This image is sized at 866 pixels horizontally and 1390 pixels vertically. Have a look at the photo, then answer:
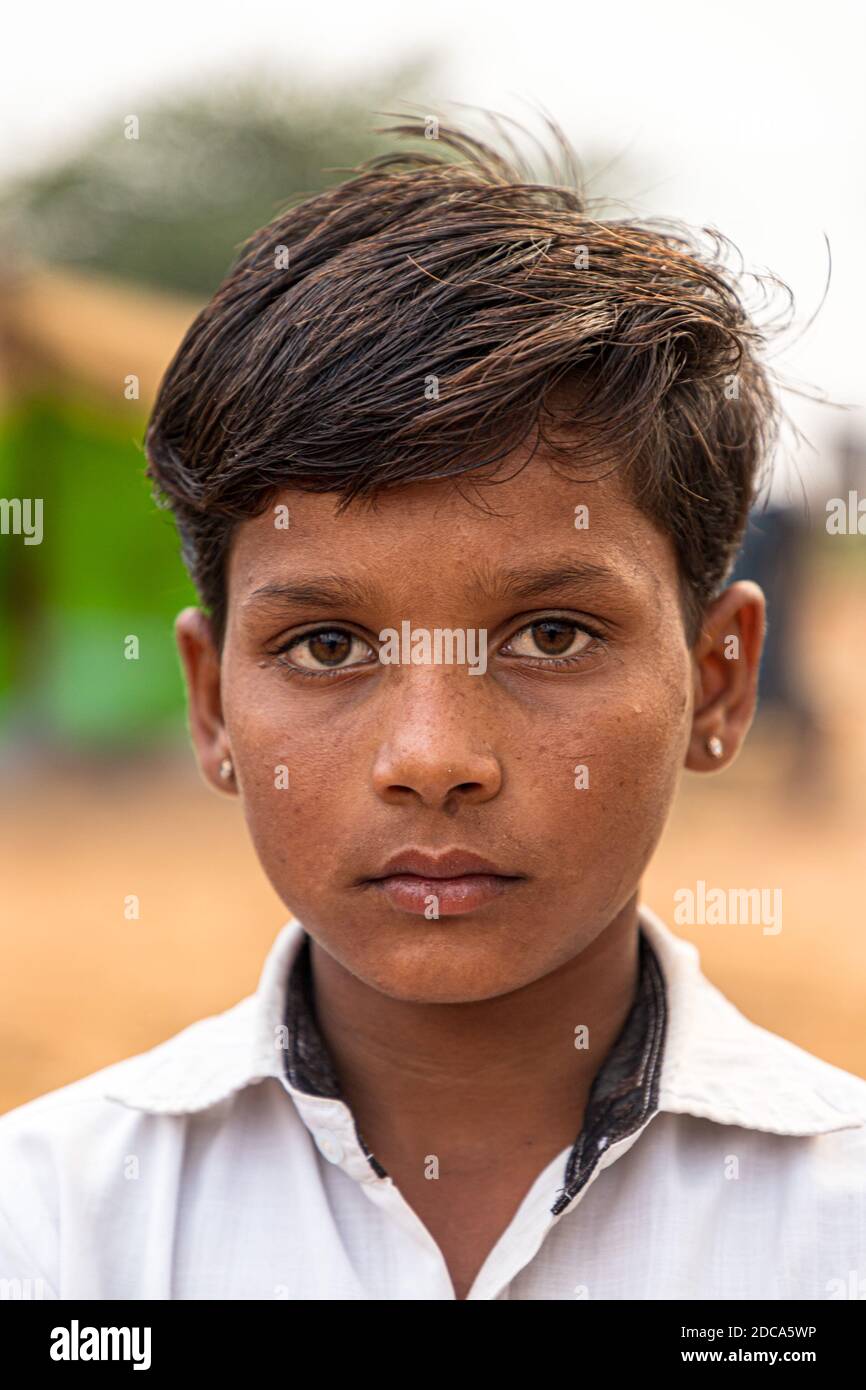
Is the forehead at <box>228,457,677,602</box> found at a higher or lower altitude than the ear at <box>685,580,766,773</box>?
higher

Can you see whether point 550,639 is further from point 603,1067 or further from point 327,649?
point 603,1067

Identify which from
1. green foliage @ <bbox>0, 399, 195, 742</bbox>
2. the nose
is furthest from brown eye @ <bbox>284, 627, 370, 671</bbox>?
green foliage @ <bbox>0, 399, 195, 742</bbox>

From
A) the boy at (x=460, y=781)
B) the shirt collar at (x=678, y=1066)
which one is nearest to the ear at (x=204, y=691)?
the boy at (x=460, y=781)

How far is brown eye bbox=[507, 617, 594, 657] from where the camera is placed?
149 centimetres

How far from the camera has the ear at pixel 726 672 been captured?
1732 mm

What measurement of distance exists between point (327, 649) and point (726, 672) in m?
0.54

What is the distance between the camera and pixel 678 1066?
5.32ft

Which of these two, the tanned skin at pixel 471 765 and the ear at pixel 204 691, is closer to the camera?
the tanned skin at pixel 471 765

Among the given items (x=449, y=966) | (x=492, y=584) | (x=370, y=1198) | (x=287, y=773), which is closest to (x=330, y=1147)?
(x=370, y=1198)

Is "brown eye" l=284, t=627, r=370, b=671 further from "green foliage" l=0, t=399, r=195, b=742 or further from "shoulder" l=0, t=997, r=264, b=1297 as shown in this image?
"green foliage" l=0, t=399, r=195, b=742

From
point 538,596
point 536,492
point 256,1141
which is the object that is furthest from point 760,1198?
point 536,492

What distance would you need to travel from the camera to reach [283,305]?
1602mm

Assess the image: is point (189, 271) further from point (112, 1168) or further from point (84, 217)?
point (112, 1168)

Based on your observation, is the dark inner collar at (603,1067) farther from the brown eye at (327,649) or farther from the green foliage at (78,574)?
the green foliage at (78,574)
